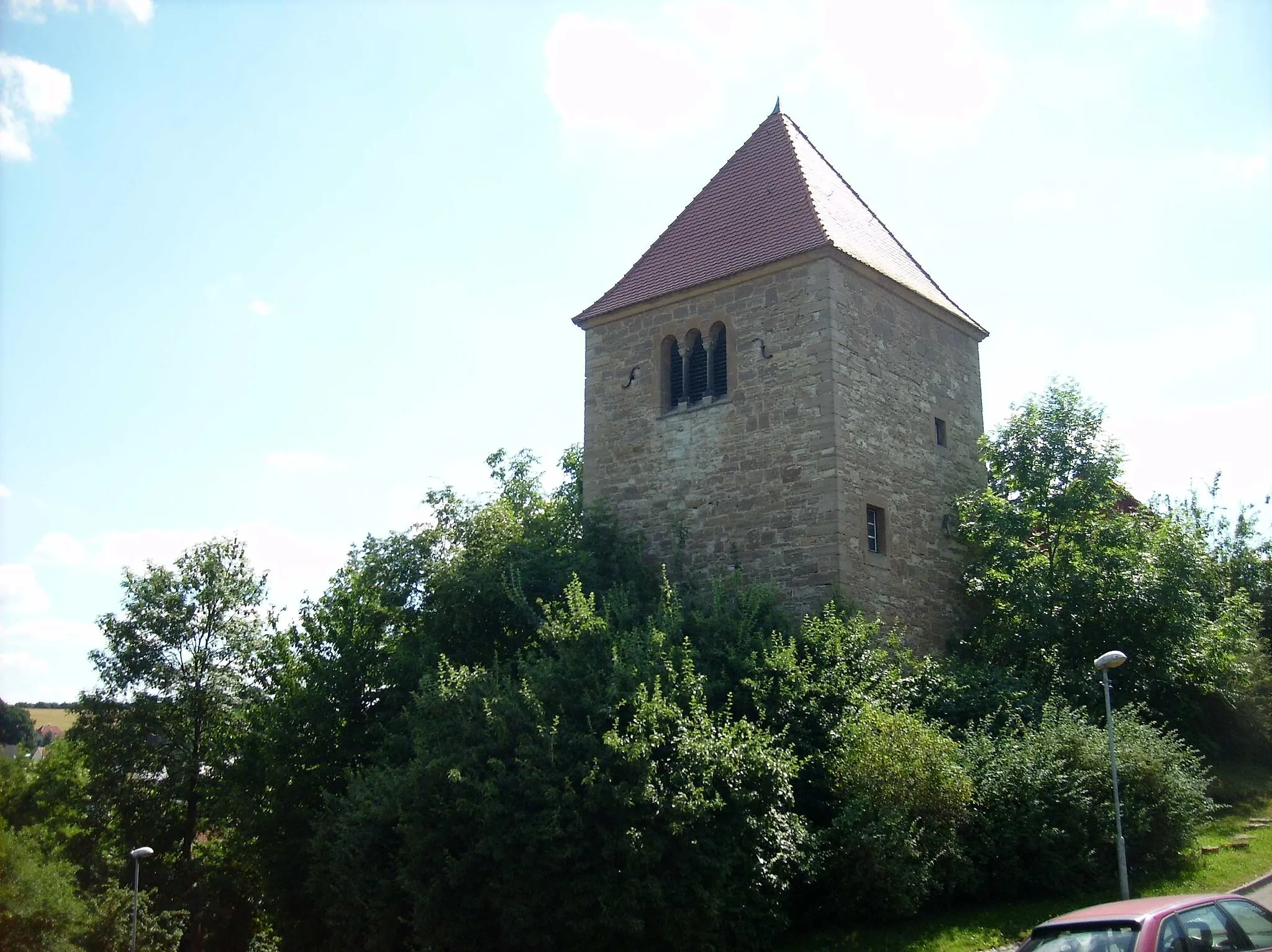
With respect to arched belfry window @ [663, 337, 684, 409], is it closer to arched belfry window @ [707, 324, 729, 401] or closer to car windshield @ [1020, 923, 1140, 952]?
arched belfry window @ [707, 324, 729, 401]

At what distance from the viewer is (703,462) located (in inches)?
818

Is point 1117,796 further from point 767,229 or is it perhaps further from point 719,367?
point 767,229

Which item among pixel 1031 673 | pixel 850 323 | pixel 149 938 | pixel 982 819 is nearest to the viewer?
pixel 982 819

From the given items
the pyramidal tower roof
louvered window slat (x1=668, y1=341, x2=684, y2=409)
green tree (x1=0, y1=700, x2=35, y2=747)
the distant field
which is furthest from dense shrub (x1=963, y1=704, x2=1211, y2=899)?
the distant field

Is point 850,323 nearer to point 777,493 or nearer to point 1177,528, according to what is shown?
point 777,493

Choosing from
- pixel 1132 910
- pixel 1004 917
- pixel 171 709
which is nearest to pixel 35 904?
pixel 171 709

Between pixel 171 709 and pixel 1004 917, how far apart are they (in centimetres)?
2299

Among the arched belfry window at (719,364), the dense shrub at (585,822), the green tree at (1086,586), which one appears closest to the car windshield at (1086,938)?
the dense shrub at (585,822)

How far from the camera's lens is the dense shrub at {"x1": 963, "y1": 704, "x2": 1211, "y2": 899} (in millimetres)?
14641

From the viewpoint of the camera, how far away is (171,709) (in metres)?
30.4

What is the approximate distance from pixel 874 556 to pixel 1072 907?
684cm

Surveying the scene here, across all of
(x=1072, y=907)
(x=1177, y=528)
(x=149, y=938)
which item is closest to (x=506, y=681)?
(x=1072, y=907)

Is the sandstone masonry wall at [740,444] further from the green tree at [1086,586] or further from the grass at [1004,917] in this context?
the grass at [1004,917]

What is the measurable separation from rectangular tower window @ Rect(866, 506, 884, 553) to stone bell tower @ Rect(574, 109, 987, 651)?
37 millimetres
